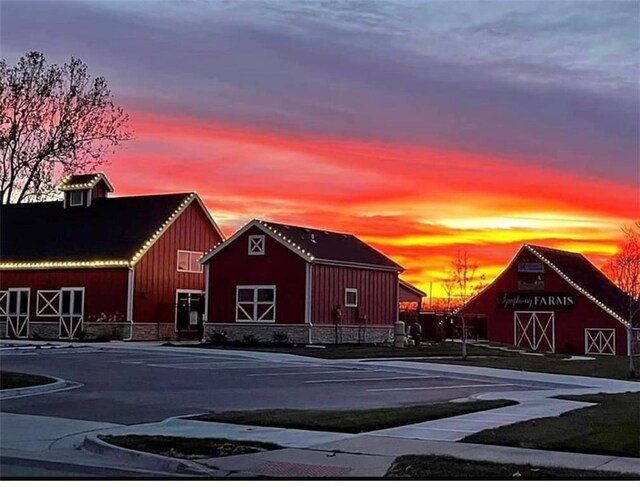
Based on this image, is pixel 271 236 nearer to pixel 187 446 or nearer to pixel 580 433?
pixel 580 433

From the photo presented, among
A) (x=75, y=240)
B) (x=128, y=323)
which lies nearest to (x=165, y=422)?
(x=128, y=323)

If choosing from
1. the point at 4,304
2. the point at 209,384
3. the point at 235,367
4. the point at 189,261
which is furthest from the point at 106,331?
the point at 209,384

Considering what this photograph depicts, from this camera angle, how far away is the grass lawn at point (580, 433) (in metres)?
13.1

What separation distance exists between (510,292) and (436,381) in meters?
30.9

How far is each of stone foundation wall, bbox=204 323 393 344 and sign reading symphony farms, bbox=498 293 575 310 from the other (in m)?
14.1

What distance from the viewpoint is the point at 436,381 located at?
82.5 feet

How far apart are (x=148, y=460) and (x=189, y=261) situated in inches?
1409

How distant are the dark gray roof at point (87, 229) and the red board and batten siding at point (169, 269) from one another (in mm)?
820

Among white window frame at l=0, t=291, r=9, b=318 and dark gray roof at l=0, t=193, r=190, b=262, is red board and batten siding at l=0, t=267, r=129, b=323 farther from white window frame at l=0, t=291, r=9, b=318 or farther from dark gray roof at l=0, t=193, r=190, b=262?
white window frame at l=0, t=291, r=9, b=318

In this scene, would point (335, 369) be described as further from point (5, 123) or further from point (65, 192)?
point (5, 123)

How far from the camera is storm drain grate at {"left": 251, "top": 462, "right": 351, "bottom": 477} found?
10805mm

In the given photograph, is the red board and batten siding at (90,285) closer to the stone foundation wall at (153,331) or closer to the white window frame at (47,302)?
the white window frame at (47,302)

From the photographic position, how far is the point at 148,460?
38.1ft

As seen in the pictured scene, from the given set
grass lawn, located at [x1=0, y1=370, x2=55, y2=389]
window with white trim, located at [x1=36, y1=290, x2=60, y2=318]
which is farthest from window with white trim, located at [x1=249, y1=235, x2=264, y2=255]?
grass lawn, located at [x1=0, y1=370, x2=55, y2=389]
